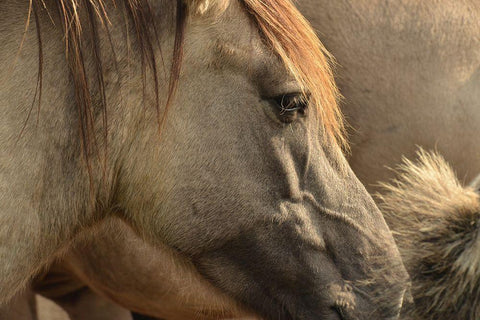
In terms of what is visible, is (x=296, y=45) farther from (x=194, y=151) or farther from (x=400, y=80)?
(x=400, y=80)

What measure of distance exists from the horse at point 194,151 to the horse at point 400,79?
0.65m

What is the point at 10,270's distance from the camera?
2029 mm

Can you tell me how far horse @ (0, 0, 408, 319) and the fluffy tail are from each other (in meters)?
0.22

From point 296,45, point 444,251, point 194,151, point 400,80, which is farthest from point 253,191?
point 400,80

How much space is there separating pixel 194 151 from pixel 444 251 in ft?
2.65

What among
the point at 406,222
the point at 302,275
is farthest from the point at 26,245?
the point at 406,222

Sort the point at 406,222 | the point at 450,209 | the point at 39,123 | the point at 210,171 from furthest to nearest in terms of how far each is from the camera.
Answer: the point at 210,171 < the point at 39,123 < the point at 406,222 < the point at 450,209

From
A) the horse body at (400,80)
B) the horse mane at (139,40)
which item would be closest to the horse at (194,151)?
the horse mane at (139,40)

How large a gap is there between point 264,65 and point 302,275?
0.62m

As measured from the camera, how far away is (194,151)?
213 cm

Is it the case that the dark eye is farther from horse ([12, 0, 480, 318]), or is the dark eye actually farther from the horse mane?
horse ([12, 0, 480, 318])

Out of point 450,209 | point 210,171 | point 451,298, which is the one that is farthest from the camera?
point 210,171

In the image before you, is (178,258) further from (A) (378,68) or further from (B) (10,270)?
(A) (378,68)

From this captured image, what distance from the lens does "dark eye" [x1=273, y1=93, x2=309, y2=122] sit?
7.18ft
